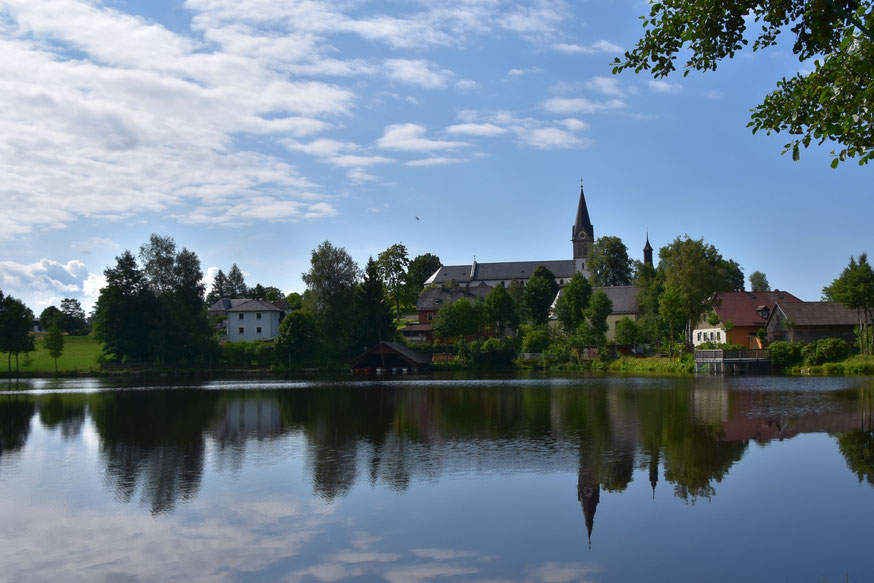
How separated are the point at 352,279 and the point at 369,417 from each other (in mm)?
68262

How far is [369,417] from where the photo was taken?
3095 cm

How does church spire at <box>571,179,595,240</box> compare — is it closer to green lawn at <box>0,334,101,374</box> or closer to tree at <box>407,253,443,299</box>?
tree at <box>407,253,443,299</box>

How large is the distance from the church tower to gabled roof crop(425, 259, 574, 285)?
224 cm

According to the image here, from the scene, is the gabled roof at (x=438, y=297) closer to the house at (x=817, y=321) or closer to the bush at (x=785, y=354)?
the house at (x=817, y=321)

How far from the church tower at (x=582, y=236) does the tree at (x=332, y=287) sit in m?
78.2

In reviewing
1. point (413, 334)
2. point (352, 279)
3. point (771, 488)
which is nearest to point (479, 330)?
point (413, 334)

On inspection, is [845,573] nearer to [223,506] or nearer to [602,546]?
[602,546]

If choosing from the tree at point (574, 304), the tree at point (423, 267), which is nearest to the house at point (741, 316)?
the tree at point (574, 304)

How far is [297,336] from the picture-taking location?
89562 millimetres

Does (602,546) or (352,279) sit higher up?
(352,279)

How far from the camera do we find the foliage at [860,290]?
6131cm

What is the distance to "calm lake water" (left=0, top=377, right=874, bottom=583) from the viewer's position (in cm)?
1077

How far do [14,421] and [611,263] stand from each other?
111 meters

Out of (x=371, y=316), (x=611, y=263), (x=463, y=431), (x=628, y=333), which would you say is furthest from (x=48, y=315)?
(x=463, y=431)
